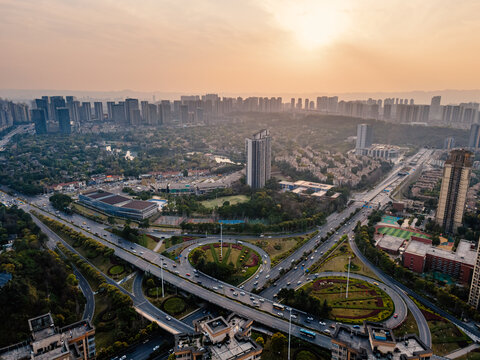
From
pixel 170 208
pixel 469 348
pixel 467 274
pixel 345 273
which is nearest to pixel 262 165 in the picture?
pixel 170 208

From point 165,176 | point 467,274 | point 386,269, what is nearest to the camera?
point 467,274

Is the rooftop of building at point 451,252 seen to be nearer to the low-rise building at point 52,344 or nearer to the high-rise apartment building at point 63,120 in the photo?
the low-rise building at point 52,344

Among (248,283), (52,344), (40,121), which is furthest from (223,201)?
(40,121)

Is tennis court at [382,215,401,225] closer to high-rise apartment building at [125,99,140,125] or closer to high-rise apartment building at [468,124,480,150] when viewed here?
high-rise apartment building at [468,124,480,150]

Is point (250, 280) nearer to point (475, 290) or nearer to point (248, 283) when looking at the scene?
point (248, 283)

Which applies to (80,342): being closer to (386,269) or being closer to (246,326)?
(246,326)

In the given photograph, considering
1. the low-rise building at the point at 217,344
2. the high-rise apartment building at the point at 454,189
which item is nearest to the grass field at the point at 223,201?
the high-rise apartment building at the point at 454,189

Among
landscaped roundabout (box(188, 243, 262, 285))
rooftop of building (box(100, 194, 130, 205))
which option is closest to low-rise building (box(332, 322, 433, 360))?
Answer: landscaped roundabout (box(188, 243, 262, 285))
